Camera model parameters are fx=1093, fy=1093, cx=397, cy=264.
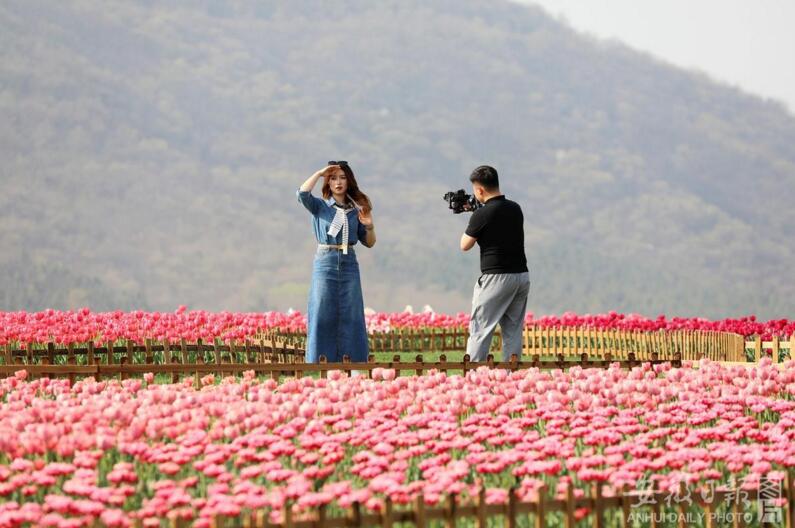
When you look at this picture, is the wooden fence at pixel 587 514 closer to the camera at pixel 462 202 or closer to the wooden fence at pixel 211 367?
the wooden fence at pixel 211 367

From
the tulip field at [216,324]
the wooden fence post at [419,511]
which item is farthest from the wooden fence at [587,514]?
the tulip field at [216,324]

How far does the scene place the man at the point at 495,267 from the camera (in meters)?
11.9

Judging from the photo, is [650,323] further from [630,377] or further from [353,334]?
[630,377]

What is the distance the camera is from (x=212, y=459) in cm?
583

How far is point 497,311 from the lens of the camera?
12000mm

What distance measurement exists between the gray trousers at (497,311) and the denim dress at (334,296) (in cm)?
138

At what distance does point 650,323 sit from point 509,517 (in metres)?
17.1

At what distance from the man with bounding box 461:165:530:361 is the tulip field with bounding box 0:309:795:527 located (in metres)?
2.65

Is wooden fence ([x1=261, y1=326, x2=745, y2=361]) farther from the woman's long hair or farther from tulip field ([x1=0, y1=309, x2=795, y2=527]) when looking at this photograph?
tulip field ([x1=0, y1=309, x2=795, y2=527])

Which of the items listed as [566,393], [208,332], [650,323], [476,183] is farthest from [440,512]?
[650,323]

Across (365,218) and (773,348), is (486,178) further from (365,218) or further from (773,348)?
(773,348)

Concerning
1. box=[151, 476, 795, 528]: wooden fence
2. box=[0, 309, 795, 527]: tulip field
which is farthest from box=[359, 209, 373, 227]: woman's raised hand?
box=[151, 476, 795, 528]: wooden fence

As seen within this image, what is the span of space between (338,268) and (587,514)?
288 inches

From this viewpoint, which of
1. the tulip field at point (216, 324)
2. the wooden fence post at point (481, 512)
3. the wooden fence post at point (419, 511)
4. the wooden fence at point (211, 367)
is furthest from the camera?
the tulip field at point (216, 324)
